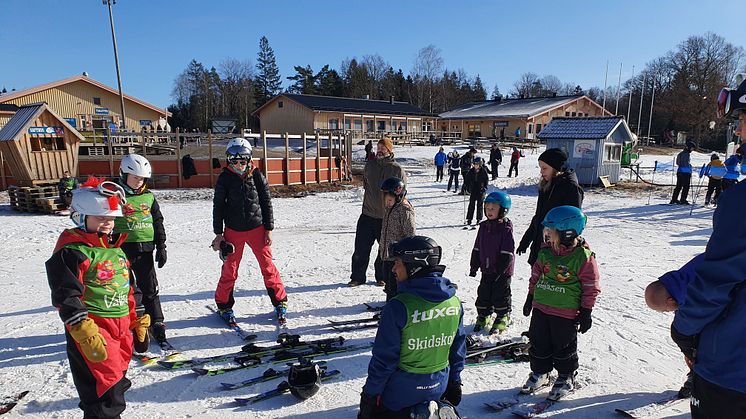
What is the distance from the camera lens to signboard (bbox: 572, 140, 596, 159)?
18688 millimetres

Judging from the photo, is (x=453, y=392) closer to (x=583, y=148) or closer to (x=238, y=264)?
(x=238, y=264)

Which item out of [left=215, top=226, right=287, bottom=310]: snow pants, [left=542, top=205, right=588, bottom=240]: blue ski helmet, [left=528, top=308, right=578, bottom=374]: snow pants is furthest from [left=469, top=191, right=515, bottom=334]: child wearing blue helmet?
[left=215, top=226, right=287, bottom=310]: snow pants

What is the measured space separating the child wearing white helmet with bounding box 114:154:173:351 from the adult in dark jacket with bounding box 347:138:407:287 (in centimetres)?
277

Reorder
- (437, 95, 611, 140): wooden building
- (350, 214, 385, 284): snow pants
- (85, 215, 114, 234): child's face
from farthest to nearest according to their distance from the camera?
1. (437, 95, 611, 140): wooden building
2. (350, 214, 385, 284): snow pants
3. (85, 215, 114, 234): child's face

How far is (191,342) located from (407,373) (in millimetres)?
3201

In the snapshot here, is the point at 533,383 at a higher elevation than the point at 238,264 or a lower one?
lower

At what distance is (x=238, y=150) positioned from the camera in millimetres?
4906

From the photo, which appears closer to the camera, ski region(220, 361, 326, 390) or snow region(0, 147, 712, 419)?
snow region(0, 147, 712, 419)

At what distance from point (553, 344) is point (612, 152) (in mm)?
18722

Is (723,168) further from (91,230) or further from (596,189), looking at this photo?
(91,230)

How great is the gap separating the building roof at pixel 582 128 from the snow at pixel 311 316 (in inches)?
278

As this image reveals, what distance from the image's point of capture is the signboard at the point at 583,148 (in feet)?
61.3

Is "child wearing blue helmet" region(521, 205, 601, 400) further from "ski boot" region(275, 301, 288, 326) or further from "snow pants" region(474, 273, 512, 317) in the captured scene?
"ski boot" region(275, 301, 288, 326)

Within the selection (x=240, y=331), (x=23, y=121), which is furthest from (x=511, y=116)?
(x=240, y=331)
